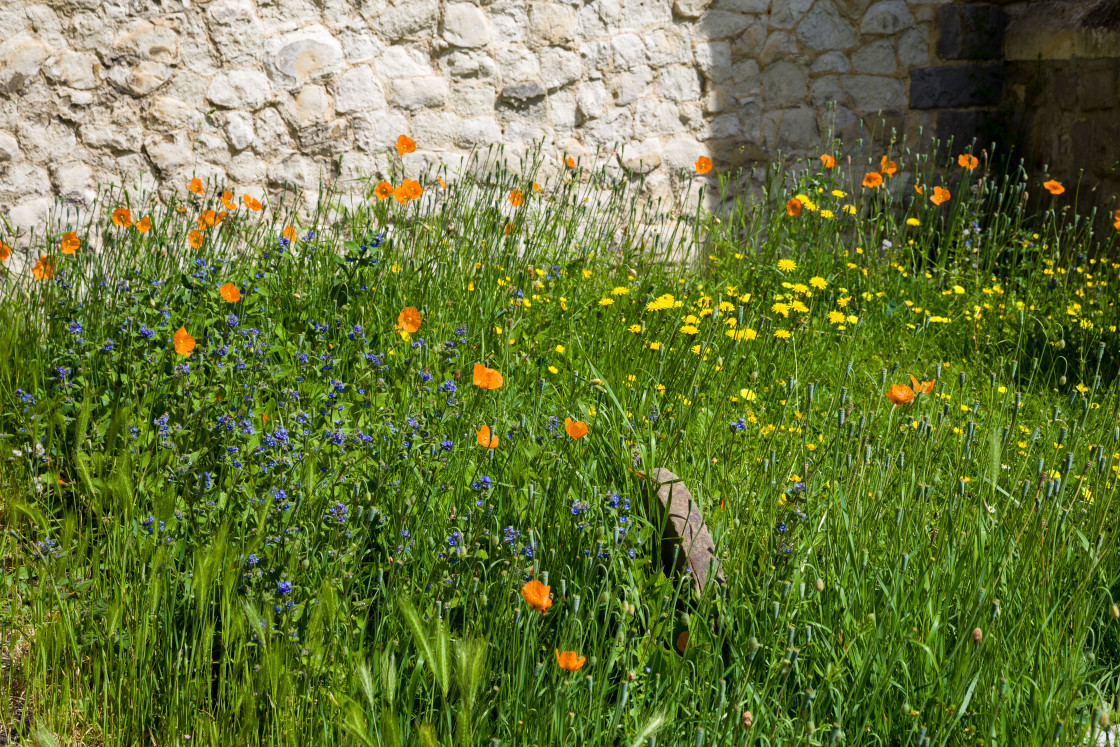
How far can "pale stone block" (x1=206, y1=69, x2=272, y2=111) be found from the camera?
15.4ft

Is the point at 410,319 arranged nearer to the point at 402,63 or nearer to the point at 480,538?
the point at 480,538

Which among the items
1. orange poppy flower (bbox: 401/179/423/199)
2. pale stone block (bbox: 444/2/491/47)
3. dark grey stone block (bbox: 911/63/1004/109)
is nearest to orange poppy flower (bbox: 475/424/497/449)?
orange poppy flower (bbox: 401/179/423/199)

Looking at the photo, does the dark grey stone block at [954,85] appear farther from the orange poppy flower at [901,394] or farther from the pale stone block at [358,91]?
the orange poppy flower at [901,394]

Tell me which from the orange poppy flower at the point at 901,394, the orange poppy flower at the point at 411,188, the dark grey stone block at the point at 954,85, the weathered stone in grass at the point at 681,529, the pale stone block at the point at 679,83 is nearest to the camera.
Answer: the orange poppy flower at the point at 901,394

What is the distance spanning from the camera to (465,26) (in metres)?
5.12

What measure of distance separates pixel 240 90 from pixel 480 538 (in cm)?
348

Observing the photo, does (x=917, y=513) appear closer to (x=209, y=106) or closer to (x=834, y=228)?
(x=834, y=228)

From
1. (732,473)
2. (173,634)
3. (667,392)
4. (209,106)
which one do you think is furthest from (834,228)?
(173,634)

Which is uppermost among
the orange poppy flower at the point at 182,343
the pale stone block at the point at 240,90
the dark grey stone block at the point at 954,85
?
the dark grey stone block at the point at 954,85

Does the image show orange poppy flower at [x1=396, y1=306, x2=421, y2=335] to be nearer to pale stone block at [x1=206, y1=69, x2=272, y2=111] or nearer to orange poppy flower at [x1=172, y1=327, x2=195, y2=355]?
orange poppy flower at [x1=172, y1=327, x2=195, y2=355]

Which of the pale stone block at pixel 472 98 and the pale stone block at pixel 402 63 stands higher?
the pale stone block at pixel 402 63

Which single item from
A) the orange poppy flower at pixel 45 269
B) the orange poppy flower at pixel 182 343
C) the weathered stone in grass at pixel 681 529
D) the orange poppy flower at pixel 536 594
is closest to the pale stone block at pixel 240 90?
the orange poppy flower at pixel 45 269

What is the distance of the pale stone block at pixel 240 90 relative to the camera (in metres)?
4.69

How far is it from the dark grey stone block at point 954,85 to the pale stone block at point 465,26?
2.81 metres
